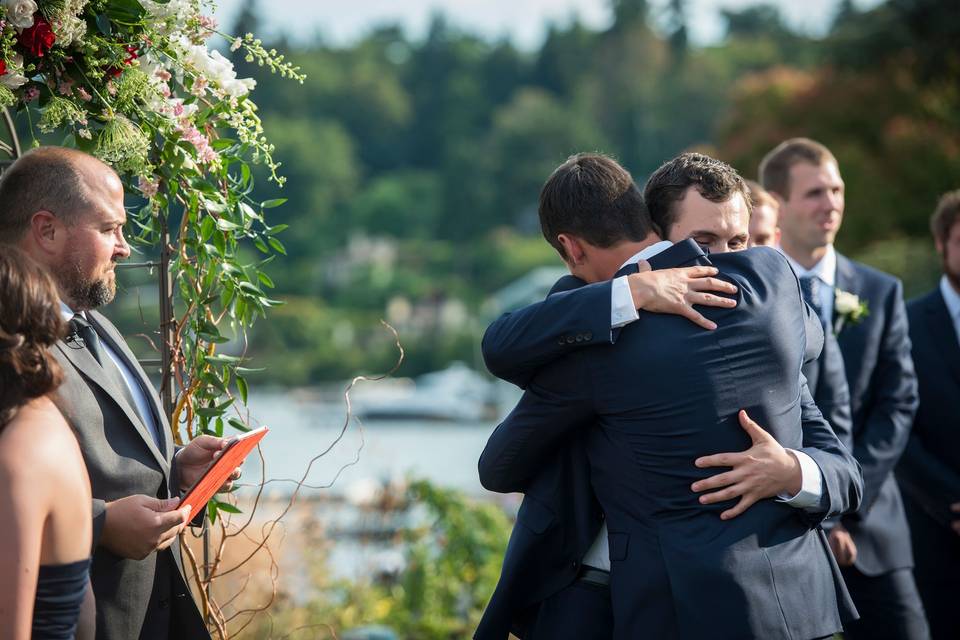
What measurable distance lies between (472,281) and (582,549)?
93.8m

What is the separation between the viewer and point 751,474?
8.79 feet

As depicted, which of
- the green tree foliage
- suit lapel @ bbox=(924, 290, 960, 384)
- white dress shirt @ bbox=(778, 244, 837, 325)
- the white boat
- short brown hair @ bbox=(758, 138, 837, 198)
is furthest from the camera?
the green tree foliage

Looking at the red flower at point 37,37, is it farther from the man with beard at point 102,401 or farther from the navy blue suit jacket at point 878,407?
the navy blue suit jacket at point 878,407

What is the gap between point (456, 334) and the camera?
88875 mm

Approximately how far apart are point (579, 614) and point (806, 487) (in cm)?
67

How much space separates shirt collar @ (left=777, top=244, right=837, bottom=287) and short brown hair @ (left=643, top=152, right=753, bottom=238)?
1704mm

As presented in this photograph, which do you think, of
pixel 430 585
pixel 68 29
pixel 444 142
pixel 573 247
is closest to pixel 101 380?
pixel 68 29

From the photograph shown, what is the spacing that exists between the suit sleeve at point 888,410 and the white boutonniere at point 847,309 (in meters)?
0.16

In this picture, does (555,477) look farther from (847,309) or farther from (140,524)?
(847,309)

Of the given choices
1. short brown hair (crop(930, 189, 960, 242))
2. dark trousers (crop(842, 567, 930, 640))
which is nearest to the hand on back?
dark trousers (crop(842, 567, 930, 640))

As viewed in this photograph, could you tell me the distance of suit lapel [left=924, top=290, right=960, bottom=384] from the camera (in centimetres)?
502

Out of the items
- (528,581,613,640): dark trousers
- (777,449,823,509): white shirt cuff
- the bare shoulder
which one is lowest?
(528,581,613,640): dark trousers

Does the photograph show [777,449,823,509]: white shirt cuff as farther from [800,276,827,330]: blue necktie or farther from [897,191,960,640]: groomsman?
[897,191,960,640]: groomsman

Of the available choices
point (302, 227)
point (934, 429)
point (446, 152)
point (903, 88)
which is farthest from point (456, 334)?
point (934, 429)
